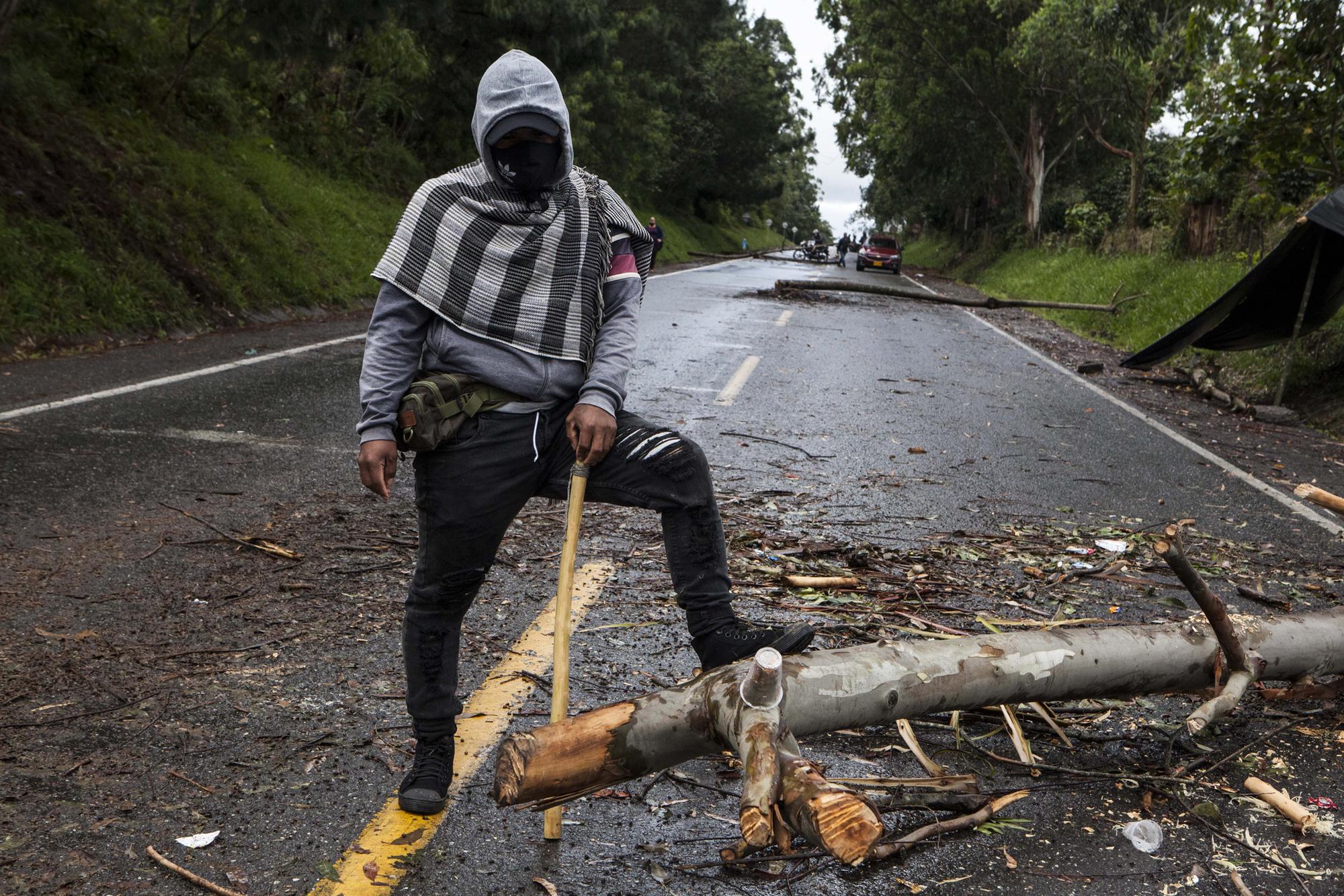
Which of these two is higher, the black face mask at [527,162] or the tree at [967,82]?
the tree at [967,82]

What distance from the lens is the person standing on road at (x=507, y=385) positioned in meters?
3.02

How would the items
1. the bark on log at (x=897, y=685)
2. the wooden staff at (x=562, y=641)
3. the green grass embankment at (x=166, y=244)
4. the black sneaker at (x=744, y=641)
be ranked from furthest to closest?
the green grass embankment at (x=166, y=244)
the black sneaker at (x=744, y=641)
the wooden staff at (x=562, y=641)
the bark on log at (x=897, y=685)

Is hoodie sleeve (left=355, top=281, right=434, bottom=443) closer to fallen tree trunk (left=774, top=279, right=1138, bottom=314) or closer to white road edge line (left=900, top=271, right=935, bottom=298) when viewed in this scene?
fallen tree trunk (left=774, top=279, right=1138, bottom=314)

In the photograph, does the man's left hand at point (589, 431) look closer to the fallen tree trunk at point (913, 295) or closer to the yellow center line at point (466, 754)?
the yellow center line at point (466, 754)

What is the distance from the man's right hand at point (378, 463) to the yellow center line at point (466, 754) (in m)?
0.82

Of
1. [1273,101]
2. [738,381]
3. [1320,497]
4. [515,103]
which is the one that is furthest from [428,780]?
[1273,101]

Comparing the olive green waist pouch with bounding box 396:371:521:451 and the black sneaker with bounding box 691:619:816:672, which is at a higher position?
the olive green waist pouch with bounding box 396:371:521:451

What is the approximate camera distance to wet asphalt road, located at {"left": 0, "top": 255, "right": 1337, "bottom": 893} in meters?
2.92

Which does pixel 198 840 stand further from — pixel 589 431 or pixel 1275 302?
pixel 1275 302

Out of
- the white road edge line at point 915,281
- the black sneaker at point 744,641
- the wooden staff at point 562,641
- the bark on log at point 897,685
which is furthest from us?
the white road edge line at point 915,281

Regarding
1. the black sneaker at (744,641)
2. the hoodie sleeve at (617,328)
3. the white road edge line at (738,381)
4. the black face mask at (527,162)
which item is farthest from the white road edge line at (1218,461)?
the black face mask at (527,162)

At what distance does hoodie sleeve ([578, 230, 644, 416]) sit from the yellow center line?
0.93 m

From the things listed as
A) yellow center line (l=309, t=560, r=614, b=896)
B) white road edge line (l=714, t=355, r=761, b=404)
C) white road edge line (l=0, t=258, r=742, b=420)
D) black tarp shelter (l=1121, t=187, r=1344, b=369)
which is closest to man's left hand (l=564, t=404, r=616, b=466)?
yellow center line (l=309, t=560, r=614, b=896)

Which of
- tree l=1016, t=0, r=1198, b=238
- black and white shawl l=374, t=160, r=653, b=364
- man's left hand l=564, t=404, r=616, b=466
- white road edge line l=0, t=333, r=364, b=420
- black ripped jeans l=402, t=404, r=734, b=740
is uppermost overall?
tree l=1016, t=0, r=1198, b=238
